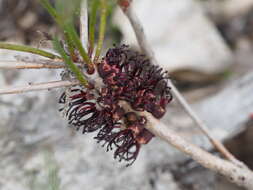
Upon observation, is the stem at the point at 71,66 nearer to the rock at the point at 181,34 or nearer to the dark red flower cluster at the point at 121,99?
the dark red flower cluster at the point at 121,99

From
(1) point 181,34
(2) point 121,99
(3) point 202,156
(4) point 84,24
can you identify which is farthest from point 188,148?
(1) point 181,34

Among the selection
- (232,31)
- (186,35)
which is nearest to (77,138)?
(186,35)

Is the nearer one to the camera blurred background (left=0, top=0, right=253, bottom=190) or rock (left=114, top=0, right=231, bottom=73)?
blurred background (left=0, top=0, right=253, bottom=190)

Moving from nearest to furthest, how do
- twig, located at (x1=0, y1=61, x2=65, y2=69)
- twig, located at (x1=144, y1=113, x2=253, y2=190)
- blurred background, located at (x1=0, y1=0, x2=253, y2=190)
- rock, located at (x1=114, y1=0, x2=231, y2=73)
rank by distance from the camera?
1. twig, located at (x1=0, y1=61, x2=65, y2=69)
2. twig, located at (x1=144, y1=113, x2=253, y2=190)
3. blurred background, located at (x1=0, y1=0, x2=253, y2=190)
4. rock, located at (x1=114, y1=0, x2=231, y2=73)

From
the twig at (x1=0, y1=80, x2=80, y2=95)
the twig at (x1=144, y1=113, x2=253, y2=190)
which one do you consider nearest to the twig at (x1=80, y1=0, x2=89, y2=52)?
the twig at (x1=0, y1=80, x2=80, y2=95)

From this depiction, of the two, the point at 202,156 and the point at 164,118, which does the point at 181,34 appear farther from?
the point at 202,156

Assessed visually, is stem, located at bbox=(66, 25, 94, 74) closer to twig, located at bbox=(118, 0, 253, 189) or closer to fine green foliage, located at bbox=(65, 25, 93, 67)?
fine green foliage, located at bbox=(65, 25, 93, 67)
